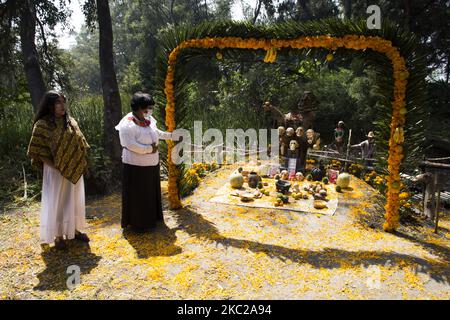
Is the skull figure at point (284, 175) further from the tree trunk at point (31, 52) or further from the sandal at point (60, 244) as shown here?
the tree trunk at point (31, 52)

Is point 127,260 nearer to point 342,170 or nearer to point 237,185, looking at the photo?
point 237,185

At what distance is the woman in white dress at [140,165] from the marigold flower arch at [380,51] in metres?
1.18

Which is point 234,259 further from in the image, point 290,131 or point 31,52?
point 31,52

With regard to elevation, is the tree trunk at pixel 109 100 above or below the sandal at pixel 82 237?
above

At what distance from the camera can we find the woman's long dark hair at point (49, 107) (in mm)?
3900

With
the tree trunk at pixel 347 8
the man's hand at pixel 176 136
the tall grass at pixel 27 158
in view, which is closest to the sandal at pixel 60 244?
the man's hand at pixel 176 136

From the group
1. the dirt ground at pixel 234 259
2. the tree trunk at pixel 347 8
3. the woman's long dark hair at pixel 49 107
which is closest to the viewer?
the dirt ground at pixel 234 259

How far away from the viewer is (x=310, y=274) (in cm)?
384

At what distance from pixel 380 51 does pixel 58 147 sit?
4.34 metres

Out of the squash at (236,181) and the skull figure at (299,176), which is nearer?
the squash at (236,181)

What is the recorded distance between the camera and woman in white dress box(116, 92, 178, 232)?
450 centimetres

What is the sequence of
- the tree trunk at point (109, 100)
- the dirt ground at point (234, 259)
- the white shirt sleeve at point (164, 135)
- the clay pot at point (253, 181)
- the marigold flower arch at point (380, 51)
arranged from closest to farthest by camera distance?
the dirt ground at point (234, 259) → the marigold flower arch at point (380, 51) → the white shirt sleeve at point (164, 135) → the clay pot at point (253, 181) → the tree trunk at point (109, 100)
